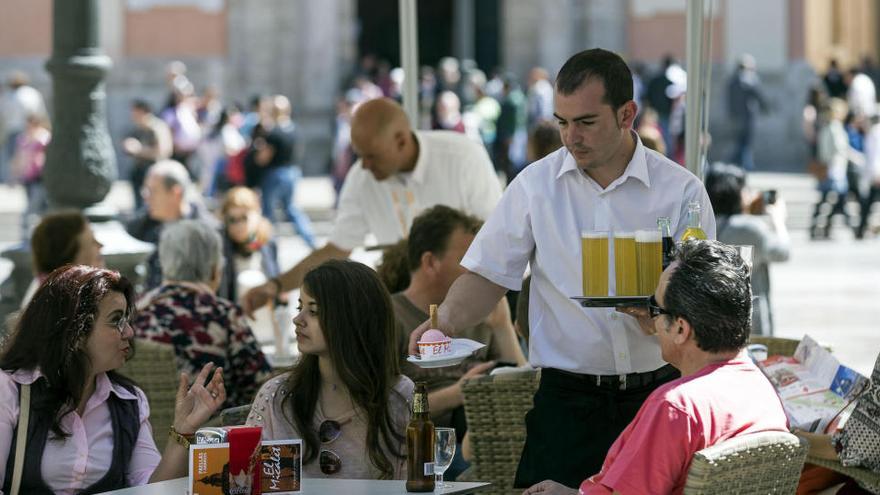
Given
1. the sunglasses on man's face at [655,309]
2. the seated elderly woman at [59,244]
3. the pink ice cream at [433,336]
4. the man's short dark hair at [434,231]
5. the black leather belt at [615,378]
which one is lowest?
the black leather belt at [615,378]

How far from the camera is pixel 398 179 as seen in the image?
24.7ft

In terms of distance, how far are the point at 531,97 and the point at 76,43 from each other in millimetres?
15941

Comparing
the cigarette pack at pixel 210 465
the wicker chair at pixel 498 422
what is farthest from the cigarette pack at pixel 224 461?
the wicker chair at pixel 498 422

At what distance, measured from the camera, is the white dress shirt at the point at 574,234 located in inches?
186

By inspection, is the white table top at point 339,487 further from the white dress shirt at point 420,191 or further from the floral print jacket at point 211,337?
the white dress shirt at point 420,191

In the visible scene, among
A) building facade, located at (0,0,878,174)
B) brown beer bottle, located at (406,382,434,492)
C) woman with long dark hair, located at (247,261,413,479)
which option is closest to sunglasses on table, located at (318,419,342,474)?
woman with long dark hair, located at (247,261,413,479)

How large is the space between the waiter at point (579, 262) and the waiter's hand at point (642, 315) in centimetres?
20

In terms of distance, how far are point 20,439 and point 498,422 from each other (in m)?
1.62

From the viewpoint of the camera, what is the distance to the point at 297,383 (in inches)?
185

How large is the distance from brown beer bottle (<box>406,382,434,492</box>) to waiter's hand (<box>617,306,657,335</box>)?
0.56 meters

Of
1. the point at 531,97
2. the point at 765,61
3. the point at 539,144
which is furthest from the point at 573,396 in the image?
the point at 765,61

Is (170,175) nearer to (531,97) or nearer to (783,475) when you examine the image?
(783,475)

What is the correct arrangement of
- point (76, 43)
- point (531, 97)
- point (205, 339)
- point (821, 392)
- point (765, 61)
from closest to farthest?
1. point (821, 392)
2. point (205, 339)
3. point (76, 43)
4. point (531, 97)
5. point (765, 61)

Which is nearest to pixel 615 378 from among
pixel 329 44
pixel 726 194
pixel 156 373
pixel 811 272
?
pixel 156 373
